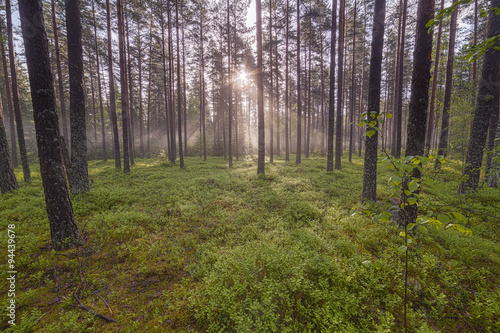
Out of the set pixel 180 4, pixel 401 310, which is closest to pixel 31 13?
pixel 401 310

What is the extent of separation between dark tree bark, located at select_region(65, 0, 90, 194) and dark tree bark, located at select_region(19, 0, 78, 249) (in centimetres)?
345

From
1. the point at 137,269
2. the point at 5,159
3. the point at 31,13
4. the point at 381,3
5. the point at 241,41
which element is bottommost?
the point at 137,269

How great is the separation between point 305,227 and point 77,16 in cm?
1150

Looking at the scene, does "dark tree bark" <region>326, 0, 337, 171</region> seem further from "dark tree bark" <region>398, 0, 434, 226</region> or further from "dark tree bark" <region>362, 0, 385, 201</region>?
"dark tree bark" <region>398, 0, 434, 226</region>

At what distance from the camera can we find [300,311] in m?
2.98

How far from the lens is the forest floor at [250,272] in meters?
2.92

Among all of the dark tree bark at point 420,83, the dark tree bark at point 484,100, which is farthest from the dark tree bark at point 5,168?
the dark tree bark at point 484,100

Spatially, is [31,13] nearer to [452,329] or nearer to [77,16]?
[77,16]

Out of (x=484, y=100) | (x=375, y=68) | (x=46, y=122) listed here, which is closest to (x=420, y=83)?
(x=375, y=68)

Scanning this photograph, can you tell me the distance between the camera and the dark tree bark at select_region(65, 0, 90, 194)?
7184mm

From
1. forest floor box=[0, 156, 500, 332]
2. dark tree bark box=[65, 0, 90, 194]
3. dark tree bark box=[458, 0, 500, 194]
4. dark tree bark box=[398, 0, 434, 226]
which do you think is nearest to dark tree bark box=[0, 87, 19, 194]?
forest floor box=[0, 156, 500, 332]

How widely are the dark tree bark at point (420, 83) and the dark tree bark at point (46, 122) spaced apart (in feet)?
28.1

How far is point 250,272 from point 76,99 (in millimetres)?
9437

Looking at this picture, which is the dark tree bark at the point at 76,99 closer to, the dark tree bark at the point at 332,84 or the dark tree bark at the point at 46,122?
the dark tree bark at the point at 46,122
